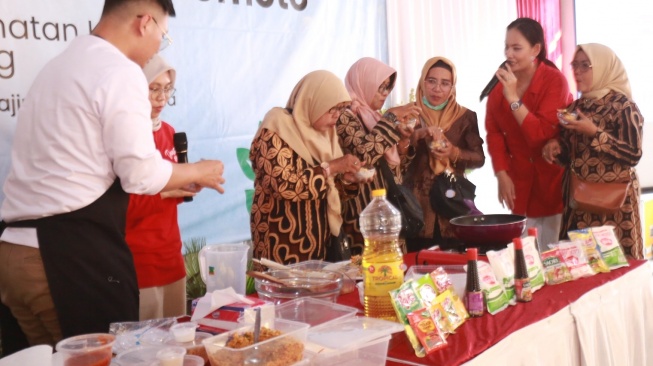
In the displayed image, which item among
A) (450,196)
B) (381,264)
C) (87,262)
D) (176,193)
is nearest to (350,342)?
(381,264)

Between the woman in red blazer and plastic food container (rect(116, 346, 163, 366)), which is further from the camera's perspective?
the woman in red blazer

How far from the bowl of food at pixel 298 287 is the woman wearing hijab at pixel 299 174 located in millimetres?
744

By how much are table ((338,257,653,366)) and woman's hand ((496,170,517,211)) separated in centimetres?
121

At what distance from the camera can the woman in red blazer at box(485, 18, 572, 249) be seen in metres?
3.38

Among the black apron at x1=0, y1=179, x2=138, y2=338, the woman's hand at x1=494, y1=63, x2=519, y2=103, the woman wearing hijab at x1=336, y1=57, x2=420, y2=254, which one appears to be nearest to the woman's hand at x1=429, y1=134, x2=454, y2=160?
the woman wearing hijab at x1=336, y1=57, x2=420, y2=254

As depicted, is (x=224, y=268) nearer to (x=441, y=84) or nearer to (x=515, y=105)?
(x=441, y=84)

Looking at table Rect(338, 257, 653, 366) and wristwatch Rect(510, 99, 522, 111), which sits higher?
wristwatch Rect(510, 99, 522, 111)

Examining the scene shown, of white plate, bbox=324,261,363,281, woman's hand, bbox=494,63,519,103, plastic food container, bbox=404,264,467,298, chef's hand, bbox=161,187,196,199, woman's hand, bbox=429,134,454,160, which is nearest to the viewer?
plastic food container, bbox=404,264,467,298

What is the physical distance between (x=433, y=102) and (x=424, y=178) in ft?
1.30

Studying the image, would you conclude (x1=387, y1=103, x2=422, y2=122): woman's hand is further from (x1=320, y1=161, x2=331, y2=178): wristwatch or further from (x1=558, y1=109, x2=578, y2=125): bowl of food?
(x1=558, y1=109, x2=578, y2=125): bowl of food

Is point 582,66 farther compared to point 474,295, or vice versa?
point 582,66

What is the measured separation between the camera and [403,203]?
296cm

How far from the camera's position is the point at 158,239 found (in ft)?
7.72

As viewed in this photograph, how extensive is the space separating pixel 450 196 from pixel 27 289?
6.34 feet
